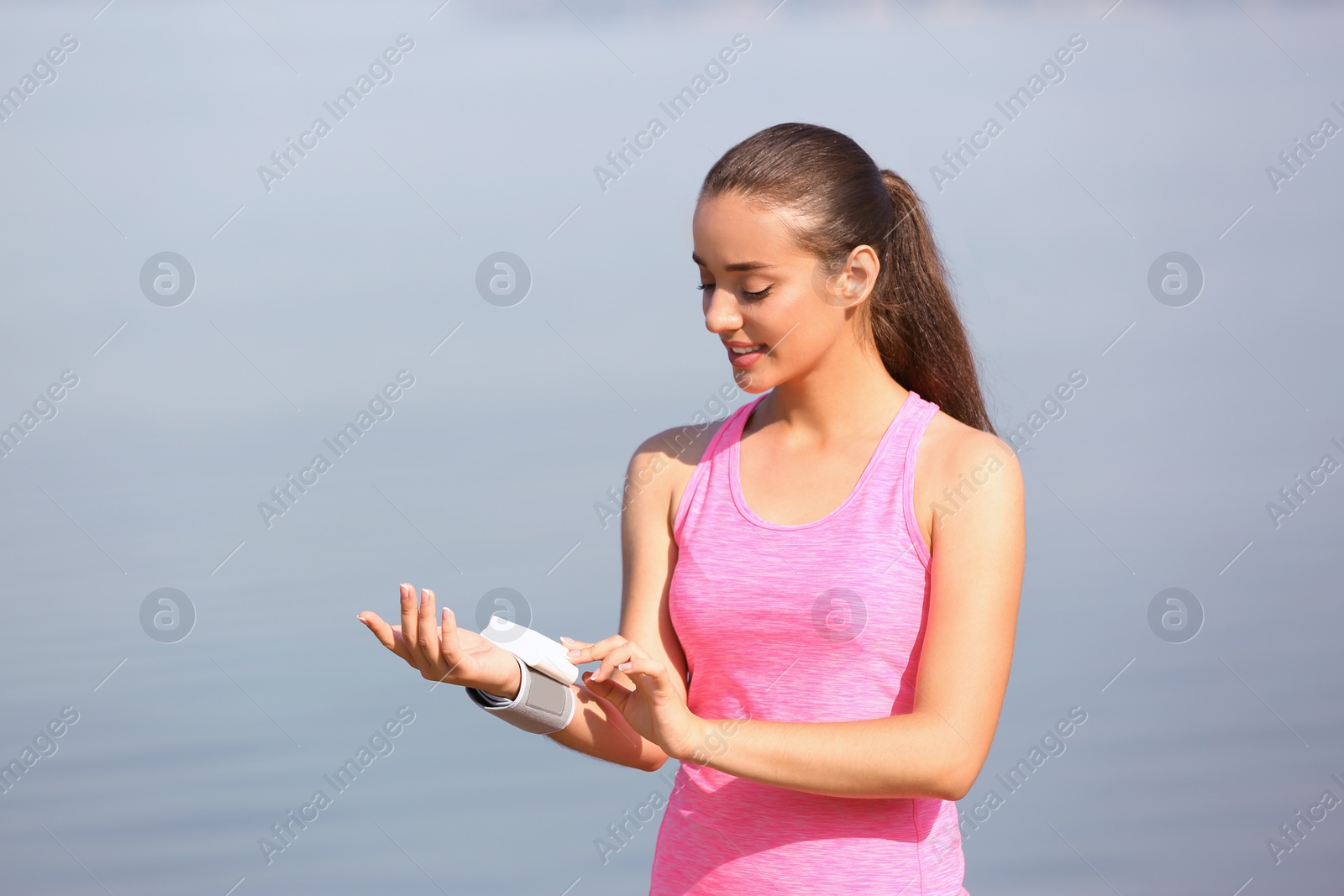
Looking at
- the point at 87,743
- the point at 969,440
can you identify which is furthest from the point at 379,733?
the point at 969,440

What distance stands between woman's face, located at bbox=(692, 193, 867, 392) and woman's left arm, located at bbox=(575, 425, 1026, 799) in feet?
0.80

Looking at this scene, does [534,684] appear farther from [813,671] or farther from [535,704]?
[813,671]

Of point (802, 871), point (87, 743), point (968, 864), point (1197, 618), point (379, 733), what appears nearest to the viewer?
point (802, 871)

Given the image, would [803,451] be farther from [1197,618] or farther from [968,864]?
[1197,618]

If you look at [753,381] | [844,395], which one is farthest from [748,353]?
[844,395]

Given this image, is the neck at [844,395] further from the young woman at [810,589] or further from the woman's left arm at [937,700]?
the woman's left arm at [937,700]

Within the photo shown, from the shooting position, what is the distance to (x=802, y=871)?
170 cm

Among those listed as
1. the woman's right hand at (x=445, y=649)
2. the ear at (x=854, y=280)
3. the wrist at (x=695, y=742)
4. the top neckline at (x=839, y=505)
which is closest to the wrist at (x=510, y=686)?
the woman's right hand at (x=445, y=649)

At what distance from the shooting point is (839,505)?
1.76 m

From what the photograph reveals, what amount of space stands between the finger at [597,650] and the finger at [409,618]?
180 millimetres

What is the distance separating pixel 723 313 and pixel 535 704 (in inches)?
20.0

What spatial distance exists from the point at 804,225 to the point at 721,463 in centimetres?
32

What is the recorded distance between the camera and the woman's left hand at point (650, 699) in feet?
5.29

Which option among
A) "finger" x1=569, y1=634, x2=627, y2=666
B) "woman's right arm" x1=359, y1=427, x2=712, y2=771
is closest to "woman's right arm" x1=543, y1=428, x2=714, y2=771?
"woman's right arm" x1=359, y1=427, x2=712, y2=771
